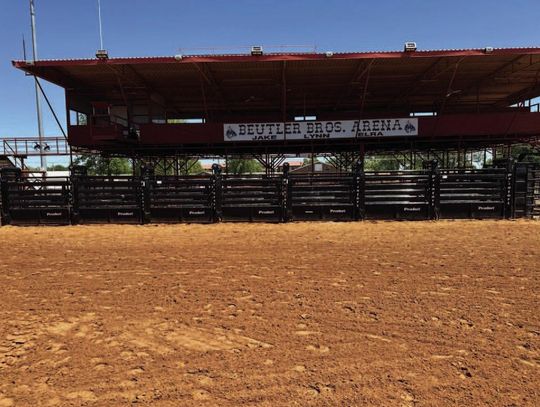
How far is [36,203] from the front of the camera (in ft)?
41.7

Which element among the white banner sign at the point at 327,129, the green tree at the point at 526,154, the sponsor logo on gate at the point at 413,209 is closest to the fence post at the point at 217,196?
the sponsor logo on gate at the point at 413,209

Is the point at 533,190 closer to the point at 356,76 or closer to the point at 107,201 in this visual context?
the point at 356,76

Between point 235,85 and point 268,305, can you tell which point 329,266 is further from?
point 235,85

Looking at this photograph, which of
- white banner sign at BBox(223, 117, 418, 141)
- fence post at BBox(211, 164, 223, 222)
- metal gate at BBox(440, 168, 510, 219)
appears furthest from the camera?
white banner sign at BBox(223, 117, 418, 141)

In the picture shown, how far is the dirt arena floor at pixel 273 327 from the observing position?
3.04 m

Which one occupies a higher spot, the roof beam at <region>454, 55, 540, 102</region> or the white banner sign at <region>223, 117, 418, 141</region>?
the roof beam at <region>454, 55, 540, 102</region>

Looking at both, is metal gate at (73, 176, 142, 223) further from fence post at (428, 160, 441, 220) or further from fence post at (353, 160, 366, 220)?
fence post at (428, 160, 441, 220)

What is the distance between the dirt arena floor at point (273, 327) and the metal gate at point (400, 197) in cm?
446

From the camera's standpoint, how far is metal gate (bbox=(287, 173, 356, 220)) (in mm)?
12508

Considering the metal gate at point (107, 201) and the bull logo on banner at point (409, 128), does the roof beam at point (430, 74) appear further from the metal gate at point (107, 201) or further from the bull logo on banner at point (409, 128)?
the metal gate at point (107, 201)

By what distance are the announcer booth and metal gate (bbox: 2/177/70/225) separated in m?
0.95

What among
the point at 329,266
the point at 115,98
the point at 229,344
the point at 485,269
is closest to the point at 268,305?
the point at 229,344

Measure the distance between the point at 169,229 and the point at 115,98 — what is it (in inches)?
627

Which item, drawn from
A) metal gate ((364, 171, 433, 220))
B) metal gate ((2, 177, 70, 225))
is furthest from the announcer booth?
metal gate ((2, 177, 70, 225))
